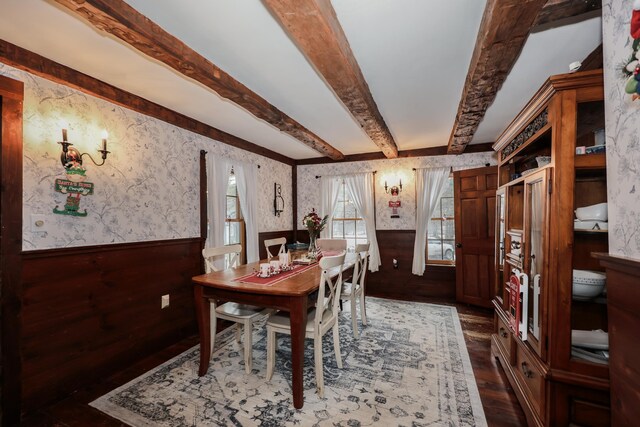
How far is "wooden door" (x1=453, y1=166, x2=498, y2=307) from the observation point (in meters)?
3.65

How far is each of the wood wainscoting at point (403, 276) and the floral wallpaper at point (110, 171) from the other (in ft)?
9.69

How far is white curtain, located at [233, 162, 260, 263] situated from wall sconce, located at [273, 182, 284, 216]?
0.62 meters

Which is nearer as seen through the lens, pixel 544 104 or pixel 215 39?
pixel 544 104

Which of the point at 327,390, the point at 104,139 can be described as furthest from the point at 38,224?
the point at 327,390

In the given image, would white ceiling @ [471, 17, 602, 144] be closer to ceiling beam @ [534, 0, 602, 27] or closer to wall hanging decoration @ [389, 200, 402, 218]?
ceiling beam @ [534, 0, 602, 27]

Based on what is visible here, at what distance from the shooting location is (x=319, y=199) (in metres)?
5.01

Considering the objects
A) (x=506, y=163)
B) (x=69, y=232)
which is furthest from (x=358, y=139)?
(x=69, y=232)

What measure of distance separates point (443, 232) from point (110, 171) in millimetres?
4370

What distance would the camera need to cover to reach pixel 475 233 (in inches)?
149

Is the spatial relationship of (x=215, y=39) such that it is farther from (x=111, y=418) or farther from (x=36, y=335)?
(x=111, y=418)

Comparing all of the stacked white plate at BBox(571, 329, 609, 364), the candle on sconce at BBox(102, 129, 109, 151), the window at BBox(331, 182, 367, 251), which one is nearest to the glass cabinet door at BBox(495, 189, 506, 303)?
the stacked white plate at BBox(571, 329, 609, 364)

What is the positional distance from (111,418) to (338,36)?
2.76 metres

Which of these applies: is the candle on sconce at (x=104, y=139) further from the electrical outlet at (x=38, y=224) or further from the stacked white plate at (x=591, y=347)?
the stacked white plate at (x=591, y=347)

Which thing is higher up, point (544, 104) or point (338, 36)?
point (338, 36)
